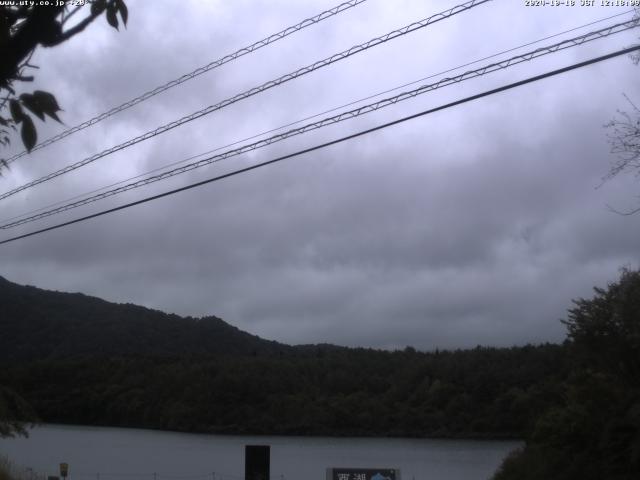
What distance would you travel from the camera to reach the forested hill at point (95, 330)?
4350 centimetres

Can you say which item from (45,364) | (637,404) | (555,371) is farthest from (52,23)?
(45,364)

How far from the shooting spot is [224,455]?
3089cm

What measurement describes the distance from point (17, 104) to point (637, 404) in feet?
46.8

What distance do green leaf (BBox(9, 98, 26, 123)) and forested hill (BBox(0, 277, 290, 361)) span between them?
3980cm

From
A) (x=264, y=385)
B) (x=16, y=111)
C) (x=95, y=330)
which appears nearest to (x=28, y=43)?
(x=16, y=111)

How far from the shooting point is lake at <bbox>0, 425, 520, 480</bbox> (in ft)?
88.2

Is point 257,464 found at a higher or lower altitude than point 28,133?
lower

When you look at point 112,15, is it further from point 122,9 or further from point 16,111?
point 16,111

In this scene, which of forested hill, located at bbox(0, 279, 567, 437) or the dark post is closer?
the dark post

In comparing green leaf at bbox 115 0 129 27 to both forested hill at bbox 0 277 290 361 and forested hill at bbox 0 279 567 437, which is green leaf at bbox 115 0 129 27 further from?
forested hill at bbox 0 277 290 361

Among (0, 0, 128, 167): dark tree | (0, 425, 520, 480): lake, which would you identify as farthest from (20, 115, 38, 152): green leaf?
(0, 425, 520, 480): lake

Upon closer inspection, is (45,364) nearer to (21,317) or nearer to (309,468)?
(21,317)

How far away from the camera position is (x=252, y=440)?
37.0 metres

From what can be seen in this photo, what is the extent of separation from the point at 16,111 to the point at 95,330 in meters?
50.7
